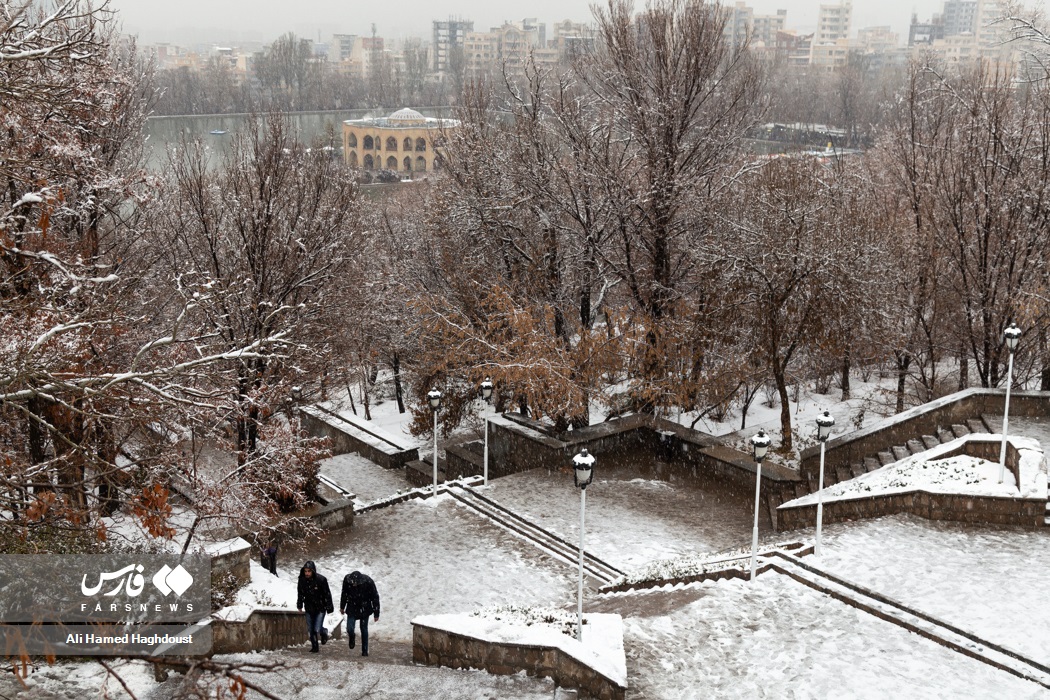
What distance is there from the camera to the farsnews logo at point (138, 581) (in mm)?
9609

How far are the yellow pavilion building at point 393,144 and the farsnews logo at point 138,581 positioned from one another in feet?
287

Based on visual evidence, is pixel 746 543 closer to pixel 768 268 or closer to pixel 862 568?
pixel 862 568

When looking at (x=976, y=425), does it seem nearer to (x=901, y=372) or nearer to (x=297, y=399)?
(x=901, y=372)

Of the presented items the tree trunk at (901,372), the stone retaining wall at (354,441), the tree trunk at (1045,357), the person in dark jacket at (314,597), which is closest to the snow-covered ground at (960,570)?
the tree trunk at (1045,357)

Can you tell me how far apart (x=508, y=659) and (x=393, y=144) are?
92.9 metres

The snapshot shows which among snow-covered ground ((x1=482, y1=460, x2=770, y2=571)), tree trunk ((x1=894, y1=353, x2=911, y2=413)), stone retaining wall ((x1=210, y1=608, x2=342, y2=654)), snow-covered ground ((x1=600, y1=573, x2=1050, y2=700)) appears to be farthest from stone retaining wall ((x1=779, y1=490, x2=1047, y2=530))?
stone retaining wall ((x1=210, y1=608, x2=342, y2=654))

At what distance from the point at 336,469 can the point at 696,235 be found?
1058cm

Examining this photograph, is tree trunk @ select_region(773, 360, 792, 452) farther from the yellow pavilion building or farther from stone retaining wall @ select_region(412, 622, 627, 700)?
the yellow pavilion building

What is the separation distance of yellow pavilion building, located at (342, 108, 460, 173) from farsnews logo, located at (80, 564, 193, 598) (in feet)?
→ 287

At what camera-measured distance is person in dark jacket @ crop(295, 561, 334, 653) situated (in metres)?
10.5

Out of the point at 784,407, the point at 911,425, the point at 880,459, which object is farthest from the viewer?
the point at 784,407

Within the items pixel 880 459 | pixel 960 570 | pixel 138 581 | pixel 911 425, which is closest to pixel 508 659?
pixel 138 581

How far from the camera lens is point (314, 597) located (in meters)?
10.5

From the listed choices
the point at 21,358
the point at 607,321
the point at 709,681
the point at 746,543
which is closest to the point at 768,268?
the point at 607,321
